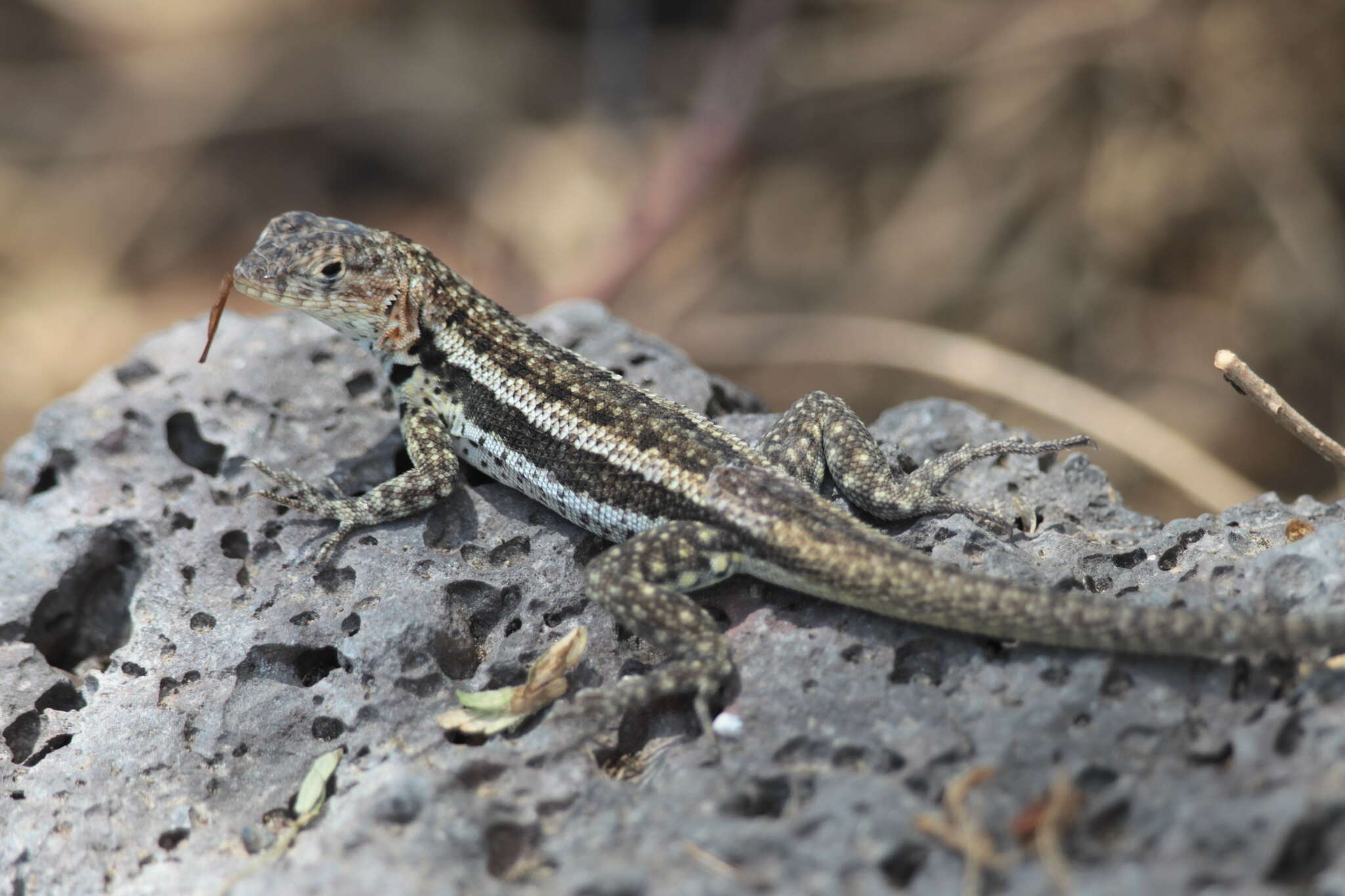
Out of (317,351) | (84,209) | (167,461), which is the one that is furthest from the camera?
(84,209)

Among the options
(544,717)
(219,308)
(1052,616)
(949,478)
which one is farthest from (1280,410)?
(219,308)

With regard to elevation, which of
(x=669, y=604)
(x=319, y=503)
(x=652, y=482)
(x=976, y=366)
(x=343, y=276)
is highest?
(x=976, y=366)

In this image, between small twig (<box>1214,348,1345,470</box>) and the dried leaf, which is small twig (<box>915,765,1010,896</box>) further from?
small twig (<box>1214,348,1345,470</box>)

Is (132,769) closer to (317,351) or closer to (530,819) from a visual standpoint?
(530,819)

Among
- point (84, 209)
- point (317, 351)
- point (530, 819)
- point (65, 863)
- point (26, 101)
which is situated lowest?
point (65, 863)

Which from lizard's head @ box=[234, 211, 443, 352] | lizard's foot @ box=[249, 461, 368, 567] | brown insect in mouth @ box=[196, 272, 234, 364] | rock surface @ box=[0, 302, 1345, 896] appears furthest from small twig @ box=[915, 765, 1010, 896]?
brown insect in mouth @ box=[196, 272, 234, 364]

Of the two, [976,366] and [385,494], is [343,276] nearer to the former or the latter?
[385,494]

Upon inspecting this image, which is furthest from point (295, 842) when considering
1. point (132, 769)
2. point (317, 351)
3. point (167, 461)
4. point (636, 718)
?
point (317, 351)
